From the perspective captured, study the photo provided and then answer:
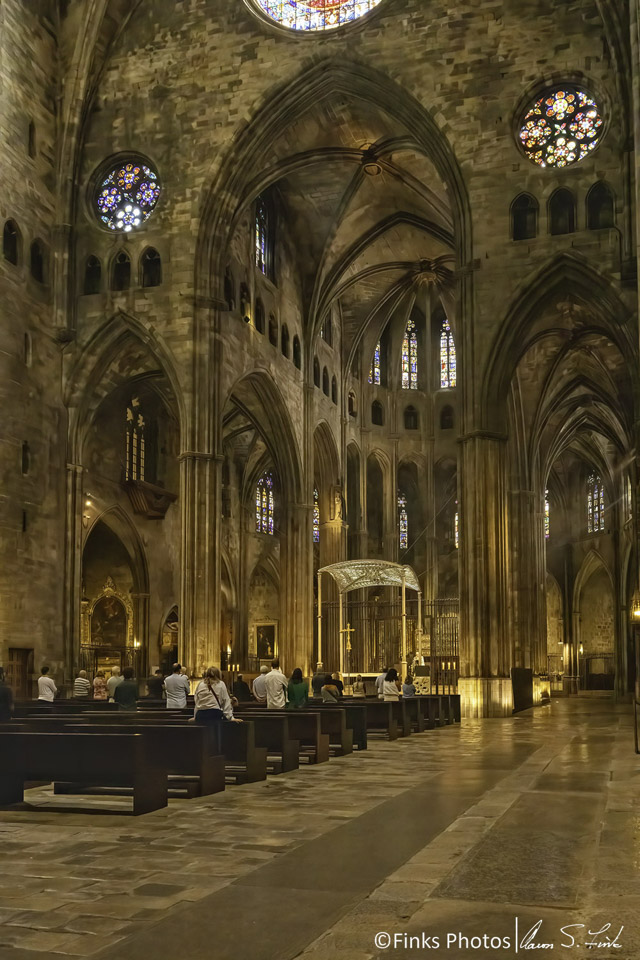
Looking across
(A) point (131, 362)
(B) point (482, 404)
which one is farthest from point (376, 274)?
(B) point (482, 404)

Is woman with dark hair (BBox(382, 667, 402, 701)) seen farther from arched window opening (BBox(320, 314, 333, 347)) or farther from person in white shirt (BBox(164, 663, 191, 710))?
arched window opening (BBox(320, 314, 333, 347))

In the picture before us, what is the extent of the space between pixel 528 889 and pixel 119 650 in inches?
1291

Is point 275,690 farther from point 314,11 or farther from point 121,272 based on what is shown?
point 314,11

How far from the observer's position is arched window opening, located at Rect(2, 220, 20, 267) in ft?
93.2

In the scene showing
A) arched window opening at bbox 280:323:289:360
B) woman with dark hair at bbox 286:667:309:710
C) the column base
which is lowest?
the column base

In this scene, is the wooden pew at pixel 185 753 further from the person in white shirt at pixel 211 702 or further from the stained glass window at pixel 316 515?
the stained glass window at pixel 316 515


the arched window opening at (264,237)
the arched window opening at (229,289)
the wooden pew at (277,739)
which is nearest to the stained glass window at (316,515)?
the arched window opening at (264,237)

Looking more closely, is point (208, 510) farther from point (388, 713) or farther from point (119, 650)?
point (388, 713)

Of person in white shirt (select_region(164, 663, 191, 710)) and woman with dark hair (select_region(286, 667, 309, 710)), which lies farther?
woman with dark hair (select_region(286, 667, 309, 710))

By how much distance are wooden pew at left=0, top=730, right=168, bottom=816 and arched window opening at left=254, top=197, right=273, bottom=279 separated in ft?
93.0

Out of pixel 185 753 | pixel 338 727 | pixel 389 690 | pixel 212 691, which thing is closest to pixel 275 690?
pixel 338 727

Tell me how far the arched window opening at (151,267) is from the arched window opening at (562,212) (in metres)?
11.7

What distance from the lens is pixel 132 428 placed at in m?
38.6

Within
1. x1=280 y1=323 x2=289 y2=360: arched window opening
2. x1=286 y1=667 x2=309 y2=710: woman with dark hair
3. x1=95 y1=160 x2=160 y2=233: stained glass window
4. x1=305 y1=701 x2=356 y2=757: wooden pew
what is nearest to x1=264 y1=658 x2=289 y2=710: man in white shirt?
x1=305 y1=701 x2=356 y2=757: wooden pew
